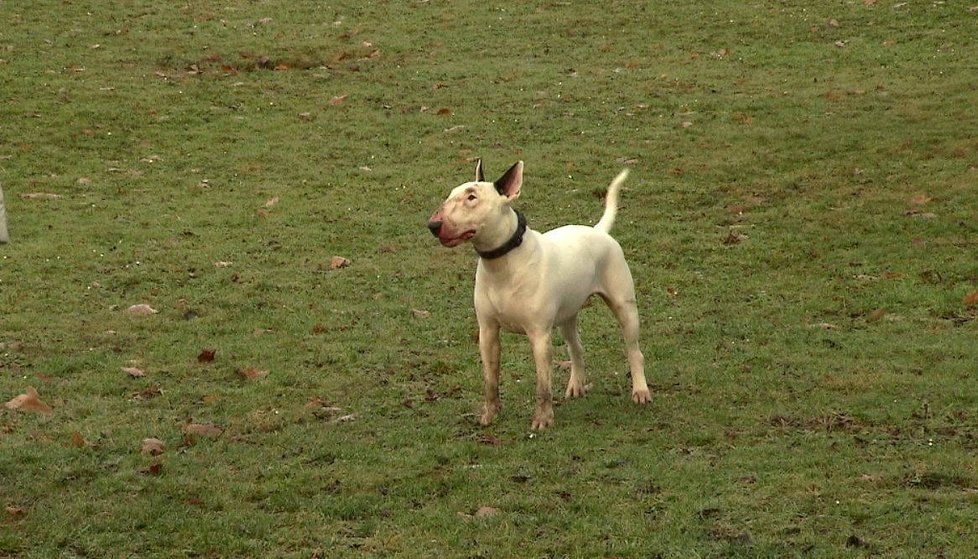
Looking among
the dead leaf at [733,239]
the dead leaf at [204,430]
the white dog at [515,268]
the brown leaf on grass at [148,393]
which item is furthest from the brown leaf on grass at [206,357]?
the dead leaf at [733,239]

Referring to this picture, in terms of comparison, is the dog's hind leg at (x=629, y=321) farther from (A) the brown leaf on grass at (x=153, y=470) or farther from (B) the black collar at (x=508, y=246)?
(A) the brown leaf on grass at (x=153, y=470)

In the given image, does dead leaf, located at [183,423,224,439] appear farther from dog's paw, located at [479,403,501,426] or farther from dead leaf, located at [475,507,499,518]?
dead leaf, located at [475,507,499,518]

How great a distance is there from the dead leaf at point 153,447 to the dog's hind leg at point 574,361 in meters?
2.65

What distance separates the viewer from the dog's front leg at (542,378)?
340 inches

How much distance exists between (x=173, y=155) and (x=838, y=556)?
1277 cm

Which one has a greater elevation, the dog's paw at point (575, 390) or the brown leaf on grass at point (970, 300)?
the dog's paw at point (575, 390)

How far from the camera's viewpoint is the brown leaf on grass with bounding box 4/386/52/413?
9093mm

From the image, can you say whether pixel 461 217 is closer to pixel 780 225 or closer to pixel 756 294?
pixel 756 294

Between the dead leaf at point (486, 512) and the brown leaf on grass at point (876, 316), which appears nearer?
the dead leaf at point (486, 512)

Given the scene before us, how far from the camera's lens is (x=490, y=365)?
8812 mm

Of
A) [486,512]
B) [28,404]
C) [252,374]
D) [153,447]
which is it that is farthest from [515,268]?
[28,404]

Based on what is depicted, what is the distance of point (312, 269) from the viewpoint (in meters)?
13.4

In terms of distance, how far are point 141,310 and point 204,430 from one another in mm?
3453

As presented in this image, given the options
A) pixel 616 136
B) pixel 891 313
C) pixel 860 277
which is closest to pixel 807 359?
pixel 891 313
